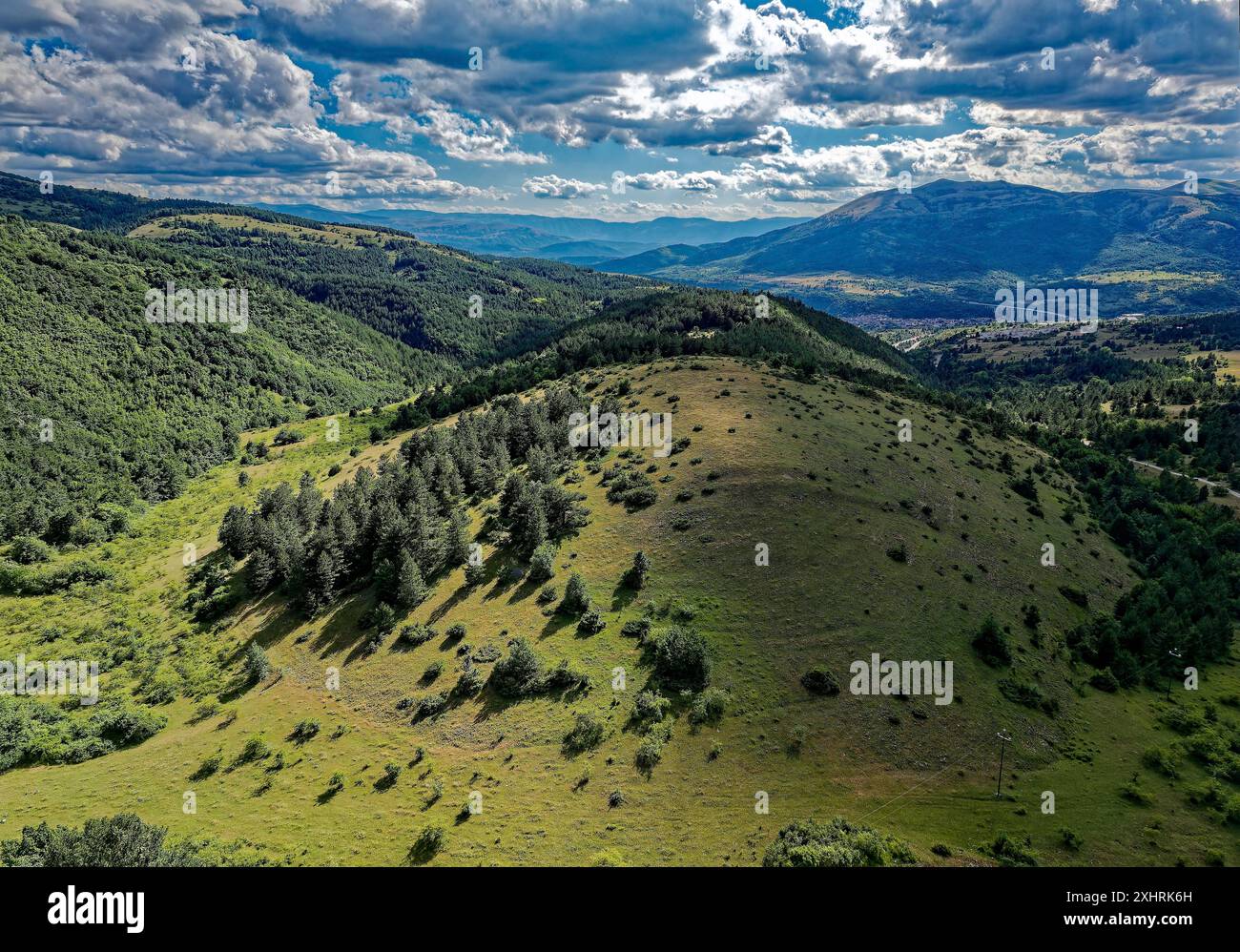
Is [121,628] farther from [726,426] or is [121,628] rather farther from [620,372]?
[620,372]

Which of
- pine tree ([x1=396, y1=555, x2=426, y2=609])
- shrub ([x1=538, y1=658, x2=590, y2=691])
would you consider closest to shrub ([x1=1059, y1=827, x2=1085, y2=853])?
A: shrub ([x1=538, y1=658, x2=590, y2=691])

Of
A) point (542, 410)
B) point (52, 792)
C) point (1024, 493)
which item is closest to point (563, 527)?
point (542, 410)

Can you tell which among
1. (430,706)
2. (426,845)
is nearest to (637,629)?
(430,706)

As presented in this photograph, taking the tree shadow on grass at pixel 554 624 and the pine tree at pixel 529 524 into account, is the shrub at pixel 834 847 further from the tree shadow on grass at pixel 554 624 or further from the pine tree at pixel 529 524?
the pine tree at pixel 529 524

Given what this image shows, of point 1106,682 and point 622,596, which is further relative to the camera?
point 622,596

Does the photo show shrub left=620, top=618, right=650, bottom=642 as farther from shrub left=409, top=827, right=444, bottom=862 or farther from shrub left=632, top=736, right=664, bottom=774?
shrub left=409, top=827, right=444, bottom=862

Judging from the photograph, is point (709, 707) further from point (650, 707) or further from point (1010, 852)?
point (1010, 852)
